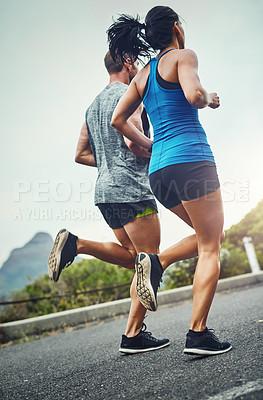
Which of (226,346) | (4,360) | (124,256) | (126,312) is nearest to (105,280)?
(126,312)

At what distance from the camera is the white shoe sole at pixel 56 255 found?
2.85 meters

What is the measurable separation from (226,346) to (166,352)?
538 millimetres

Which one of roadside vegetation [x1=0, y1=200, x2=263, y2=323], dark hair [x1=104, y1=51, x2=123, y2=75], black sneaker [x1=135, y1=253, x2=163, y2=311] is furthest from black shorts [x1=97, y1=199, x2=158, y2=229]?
roadside vegetation [x1=0, y1=200, x2=263, y2=323]

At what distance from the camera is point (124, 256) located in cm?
316

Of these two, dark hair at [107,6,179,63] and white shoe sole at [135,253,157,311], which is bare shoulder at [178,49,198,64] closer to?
dark hair at [107,6,179,63]

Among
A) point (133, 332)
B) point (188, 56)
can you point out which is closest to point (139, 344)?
point (133, 332)

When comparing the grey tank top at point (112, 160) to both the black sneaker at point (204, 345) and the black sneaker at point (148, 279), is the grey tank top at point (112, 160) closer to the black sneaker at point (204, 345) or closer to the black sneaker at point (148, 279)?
the black sneaker at point (148, 279)

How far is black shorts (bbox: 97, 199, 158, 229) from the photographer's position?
9.57ft

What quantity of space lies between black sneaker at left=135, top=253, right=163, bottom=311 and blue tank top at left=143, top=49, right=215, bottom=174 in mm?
564

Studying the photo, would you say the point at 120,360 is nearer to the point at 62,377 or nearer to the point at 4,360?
the point at 62,377

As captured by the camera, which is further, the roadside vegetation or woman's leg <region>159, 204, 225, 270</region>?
the roadside vegetation

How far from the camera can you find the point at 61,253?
2.87m

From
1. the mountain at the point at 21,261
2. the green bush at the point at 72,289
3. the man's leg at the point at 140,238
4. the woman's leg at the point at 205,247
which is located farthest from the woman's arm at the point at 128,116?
the mountain at the point at 21,261

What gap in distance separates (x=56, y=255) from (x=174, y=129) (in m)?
1.20
